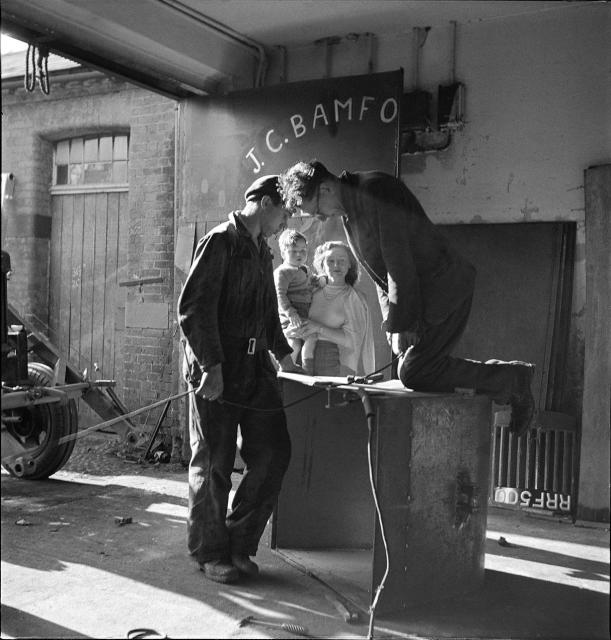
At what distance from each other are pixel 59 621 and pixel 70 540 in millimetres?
1306

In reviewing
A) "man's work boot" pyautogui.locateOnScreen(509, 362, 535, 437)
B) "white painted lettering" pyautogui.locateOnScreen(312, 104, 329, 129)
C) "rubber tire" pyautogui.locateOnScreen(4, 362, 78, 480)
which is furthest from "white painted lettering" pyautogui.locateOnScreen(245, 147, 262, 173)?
"man's work boot" pyautogui.locateOnScreen(509, 362, 535, 437)

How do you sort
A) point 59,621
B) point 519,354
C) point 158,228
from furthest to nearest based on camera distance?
point 158,228
point 519,354
point 59,621

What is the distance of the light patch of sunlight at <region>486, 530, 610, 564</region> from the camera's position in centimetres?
466

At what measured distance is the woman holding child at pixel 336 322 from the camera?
546cm

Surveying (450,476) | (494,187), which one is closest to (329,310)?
(494,187)

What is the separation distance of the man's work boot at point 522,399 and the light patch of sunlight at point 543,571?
80cm

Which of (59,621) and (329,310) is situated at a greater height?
(329,310)

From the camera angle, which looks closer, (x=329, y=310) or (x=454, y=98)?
(x=329, y=310)

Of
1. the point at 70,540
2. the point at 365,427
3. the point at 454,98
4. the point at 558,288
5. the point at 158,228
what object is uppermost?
the point at 454,98

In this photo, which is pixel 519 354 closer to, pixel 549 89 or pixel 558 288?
pixel 558 288

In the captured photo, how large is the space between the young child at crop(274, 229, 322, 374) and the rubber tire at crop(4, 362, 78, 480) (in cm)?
183

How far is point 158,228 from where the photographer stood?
750 cm

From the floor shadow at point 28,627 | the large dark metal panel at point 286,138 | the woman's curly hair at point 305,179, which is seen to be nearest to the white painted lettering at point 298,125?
the large dark metal panel at point 286,138

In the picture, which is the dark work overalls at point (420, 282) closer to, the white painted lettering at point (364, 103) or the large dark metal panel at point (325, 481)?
the large dark metal panel at point (325, 481)
